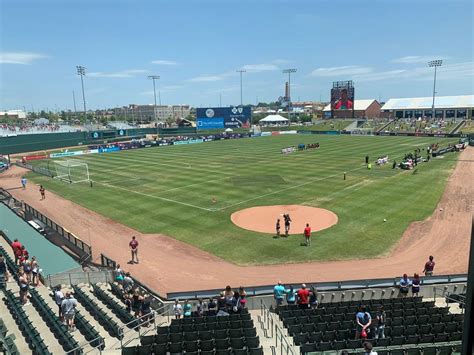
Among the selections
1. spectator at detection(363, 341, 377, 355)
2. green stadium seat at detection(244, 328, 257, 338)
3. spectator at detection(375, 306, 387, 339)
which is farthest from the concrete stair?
spectator at detection(375, 306, 387, 339)

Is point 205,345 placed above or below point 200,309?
above

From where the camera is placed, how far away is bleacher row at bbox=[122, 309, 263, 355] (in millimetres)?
10664

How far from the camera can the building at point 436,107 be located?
12761 centimetres

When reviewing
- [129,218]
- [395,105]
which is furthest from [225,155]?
[395,105]

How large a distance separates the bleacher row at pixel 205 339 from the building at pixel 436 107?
430 feet

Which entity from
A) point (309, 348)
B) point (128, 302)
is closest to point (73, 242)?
→ point (128, 302)

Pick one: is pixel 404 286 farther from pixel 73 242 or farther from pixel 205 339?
pixel 73 242

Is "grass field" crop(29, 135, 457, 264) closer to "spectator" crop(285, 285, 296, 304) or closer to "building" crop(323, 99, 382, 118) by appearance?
"spectator" crop(285, 285, 296, 304)

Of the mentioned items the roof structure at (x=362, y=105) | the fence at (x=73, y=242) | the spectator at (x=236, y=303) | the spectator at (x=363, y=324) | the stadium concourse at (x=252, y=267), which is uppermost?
the roof structure at (x=362, y=105)

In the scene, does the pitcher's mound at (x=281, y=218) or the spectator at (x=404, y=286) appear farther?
the pitcher's mound at (x=281, y=218)

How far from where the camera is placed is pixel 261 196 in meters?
36.3

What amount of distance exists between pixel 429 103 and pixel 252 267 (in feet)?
461

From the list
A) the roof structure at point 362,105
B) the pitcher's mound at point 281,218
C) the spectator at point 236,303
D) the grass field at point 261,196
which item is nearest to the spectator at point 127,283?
the spectator at point 236,303

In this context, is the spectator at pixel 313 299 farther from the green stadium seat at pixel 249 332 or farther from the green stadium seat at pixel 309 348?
the green stadium seat at pixel 309 348
